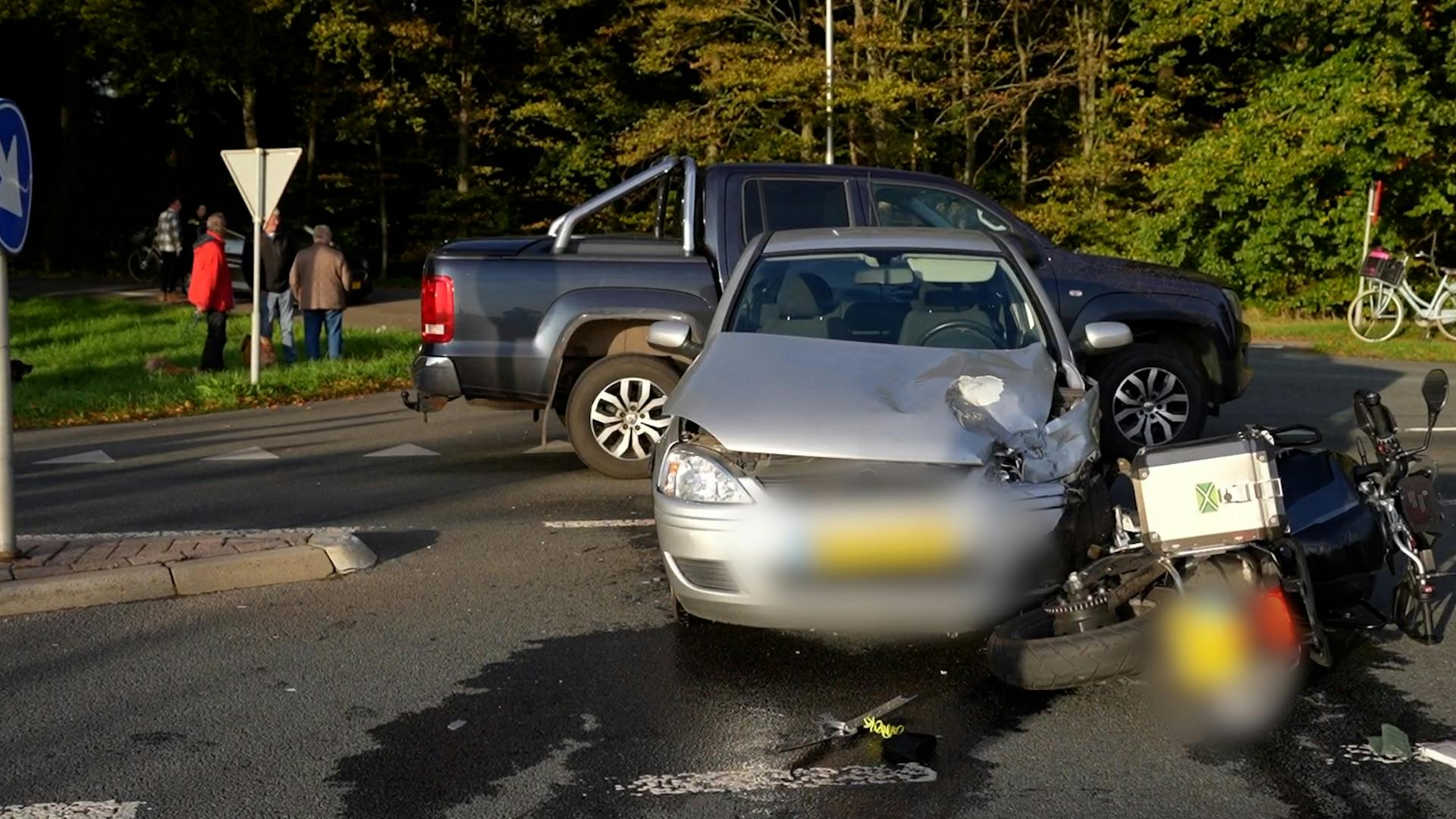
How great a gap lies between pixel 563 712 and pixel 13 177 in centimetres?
382

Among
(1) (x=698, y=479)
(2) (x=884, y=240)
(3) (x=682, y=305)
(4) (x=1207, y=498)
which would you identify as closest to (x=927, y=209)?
(3) (x=682, y=305)

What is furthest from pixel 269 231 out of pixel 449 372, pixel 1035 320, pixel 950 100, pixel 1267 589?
pixel 950 100

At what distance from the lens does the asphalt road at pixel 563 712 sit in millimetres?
4438

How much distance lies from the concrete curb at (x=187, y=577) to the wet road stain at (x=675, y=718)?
1.65 meters

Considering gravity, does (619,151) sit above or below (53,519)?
above

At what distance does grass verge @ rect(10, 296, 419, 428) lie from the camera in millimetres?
14617

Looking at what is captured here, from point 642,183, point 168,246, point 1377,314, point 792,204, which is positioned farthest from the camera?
point 168,246

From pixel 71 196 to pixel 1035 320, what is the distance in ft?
116

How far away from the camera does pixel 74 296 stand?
28391 millimetres

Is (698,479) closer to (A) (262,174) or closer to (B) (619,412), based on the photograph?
(B) (619,412)

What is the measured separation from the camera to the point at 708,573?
5.52 metres

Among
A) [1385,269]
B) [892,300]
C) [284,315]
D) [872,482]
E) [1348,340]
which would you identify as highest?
[892,300]

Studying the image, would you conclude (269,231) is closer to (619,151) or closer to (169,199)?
(619,151)

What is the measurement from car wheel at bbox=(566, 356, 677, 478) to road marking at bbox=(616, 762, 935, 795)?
5.17 metres
